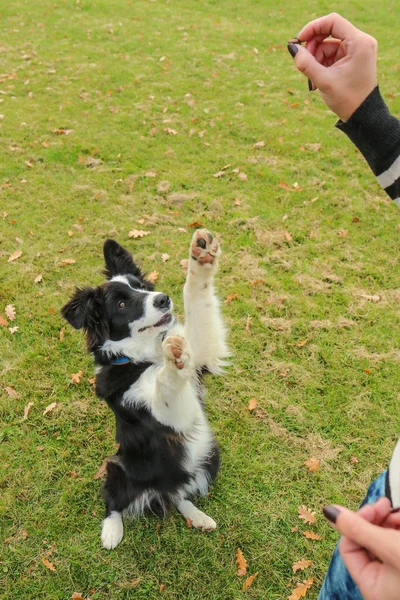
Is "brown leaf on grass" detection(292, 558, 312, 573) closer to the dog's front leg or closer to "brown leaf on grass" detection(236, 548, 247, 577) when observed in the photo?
"brown leaf on grass" detection(236, 548, 247, 577)

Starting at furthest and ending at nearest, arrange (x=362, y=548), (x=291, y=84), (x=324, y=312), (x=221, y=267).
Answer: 1. (x=291, y=84)
2. (x=221, y=267)
3. (x=324, y=312)
4. (x=362, y=548)

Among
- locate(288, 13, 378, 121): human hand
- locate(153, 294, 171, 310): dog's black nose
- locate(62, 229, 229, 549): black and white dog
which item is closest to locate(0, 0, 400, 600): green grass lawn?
locate(62, 229, 229, 549): black and white dog

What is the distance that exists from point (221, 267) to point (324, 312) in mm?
1404

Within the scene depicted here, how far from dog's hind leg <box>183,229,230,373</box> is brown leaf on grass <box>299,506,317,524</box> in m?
1.26

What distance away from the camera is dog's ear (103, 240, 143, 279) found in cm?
335

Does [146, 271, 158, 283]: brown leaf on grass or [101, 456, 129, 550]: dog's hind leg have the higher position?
[146, 271, 158, 283]: brown leaf on grass

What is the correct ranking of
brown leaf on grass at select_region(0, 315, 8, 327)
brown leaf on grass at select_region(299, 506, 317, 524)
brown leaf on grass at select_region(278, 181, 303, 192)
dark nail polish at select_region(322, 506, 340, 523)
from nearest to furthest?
dark nail polish at select_region(322, 506, 340, 523)
brown leaf on grass at select_region(299, 506, 317, 524)
brown leaf on grass at select_region(0, 315, 8, 327)
brown leaf on grass at select_region(278, 181, 303, 192)

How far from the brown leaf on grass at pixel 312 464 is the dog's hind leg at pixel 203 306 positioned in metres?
1.15

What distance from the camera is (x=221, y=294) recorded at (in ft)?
16.3

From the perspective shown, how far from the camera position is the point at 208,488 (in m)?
3.38

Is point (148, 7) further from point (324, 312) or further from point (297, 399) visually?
point (297, 399)

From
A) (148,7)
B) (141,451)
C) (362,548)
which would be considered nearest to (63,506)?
(141,451)

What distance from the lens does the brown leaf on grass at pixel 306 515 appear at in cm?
315

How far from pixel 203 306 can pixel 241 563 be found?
6.15 feet
